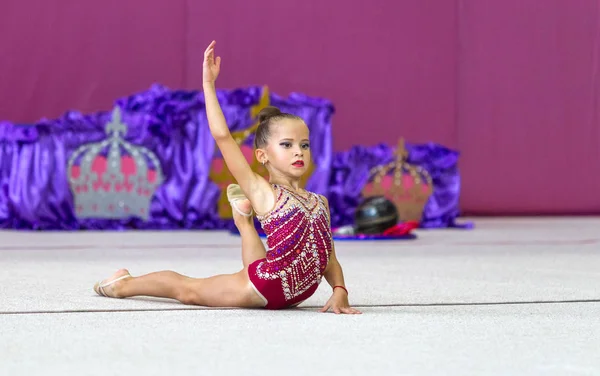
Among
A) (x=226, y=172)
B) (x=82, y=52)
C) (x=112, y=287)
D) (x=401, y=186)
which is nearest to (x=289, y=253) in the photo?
(x=112, y=287)

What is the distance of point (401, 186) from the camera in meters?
4.60

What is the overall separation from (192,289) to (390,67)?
417cm

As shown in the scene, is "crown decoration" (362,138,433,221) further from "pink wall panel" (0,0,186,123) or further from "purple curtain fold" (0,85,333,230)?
"pink wall panel" (0,0,186,123)

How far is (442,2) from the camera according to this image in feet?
18.7

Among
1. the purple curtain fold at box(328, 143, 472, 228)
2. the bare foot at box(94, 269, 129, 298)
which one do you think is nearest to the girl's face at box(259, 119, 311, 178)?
the bare foot at box(94, 269, 129, 298)

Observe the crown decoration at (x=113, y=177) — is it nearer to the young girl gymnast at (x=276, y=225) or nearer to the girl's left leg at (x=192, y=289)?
the girl's left leg at (x=192, y=289)

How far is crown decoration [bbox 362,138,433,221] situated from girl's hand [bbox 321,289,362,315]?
2.99m

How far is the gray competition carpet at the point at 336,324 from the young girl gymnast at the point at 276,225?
0.13 ft

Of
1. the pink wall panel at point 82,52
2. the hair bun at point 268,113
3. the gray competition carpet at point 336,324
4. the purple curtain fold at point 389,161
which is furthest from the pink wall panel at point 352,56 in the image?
the hair bun at point 268,113

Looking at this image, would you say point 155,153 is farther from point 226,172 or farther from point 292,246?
point 292,246

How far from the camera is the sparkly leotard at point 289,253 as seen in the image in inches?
61.8

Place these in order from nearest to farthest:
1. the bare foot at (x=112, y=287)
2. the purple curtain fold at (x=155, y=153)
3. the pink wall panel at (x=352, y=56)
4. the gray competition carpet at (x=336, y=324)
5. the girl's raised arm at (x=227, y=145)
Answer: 1. the gray competition carpet at (x=336, y=324)
2. the girl's raised arm at (x=227, y=145)
3. the bare foot at (x=112, y=287)
4. the purple curtain fold at (x=155, y=153)
5. the pink wall panel at (x=352, y=56)

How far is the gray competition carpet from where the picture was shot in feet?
3.59

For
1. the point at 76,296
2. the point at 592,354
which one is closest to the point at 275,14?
the point at 76,296
